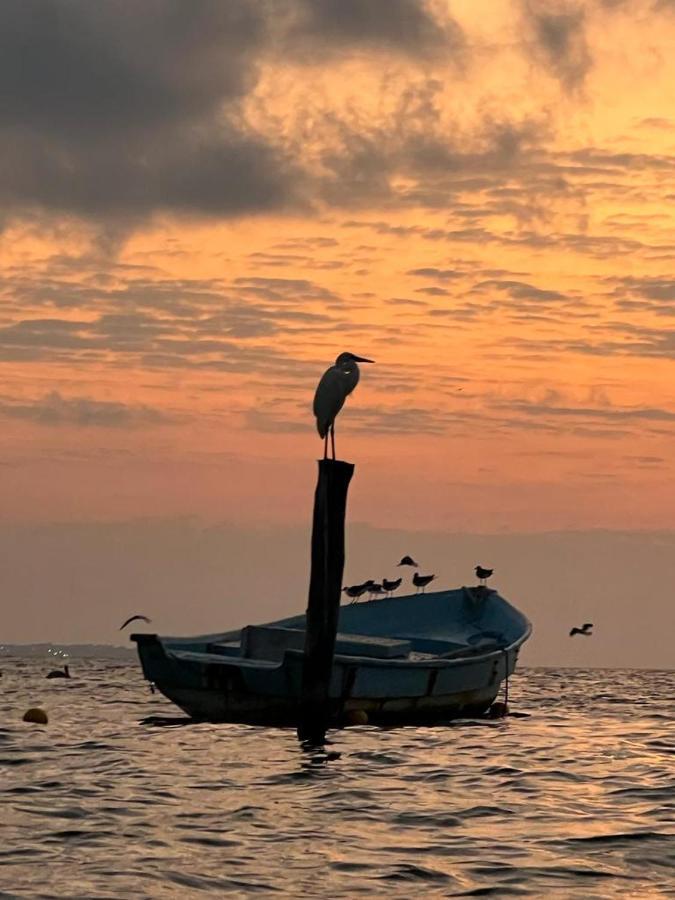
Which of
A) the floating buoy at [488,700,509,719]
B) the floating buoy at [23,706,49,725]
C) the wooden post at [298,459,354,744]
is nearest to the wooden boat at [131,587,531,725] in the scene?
the floating buoy at [488,700,509,719]

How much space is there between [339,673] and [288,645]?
2570 millimetres

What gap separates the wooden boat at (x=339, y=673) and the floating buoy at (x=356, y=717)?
0.09 meters

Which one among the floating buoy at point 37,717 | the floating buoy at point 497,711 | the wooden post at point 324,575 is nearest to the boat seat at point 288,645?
the wooden post at point 324,575

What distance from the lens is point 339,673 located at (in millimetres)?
28281

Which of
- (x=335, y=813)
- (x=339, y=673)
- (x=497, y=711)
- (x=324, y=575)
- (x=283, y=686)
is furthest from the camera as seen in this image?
(x=497, y=711)

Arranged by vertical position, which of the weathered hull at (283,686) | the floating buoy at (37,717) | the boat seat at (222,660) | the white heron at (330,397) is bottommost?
the floating buoy at (37,717)

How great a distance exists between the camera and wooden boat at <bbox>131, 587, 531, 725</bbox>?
28156 mm

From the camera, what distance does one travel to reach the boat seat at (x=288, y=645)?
1206 inches

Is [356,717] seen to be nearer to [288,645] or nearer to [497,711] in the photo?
[288,645]

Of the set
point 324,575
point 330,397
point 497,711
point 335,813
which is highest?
point 330,397

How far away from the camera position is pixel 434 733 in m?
29.8

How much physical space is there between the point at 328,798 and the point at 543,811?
9.26 ft

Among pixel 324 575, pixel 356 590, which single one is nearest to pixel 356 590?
pixel 356 590

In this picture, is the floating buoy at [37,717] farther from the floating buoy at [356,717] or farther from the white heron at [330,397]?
the white heron at [330,397]
